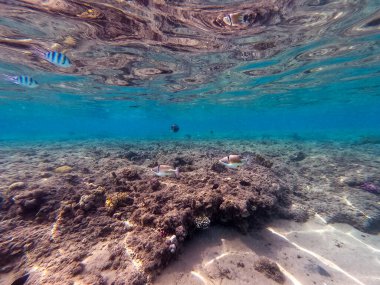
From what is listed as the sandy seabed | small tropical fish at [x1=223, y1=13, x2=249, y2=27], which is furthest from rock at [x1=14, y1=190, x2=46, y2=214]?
small tropical fish at [x1=223, y1=13, x2=249, y2=27]

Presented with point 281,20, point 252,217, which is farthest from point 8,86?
point 252,217

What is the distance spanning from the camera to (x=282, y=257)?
427cm

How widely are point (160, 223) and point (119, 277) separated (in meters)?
1.10

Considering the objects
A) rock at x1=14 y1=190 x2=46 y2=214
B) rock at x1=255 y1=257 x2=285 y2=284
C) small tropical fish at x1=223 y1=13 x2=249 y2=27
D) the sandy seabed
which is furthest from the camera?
small tropical fish at x1=223 y1=13 x2=249 y2=27

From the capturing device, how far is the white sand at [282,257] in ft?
11.7

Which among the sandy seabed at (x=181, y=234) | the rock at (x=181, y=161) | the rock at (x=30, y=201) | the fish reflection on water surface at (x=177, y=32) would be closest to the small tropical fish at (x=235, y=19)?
the fish reflection on water surface at (x=177, y=32)

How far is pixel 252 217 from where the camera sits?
5.05 m

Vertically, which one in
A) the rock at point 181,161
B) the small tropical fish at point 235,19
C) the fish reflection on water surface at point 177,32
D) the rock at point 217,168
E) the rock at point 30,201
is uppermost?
the fish reflection on water surface at point 177,32

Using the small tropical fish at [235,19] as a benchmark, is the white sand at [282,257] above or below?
below

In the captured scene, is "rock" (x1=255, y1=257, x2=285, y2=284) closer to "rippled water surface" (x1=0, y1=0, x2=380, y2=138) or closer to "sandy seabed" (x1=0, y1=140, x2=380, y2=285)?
"sandy seabed" (x1=0, y1=140, x2=380, y2=285)

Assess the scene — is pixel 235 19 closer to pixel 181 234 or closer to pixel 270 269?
pixel 181 234

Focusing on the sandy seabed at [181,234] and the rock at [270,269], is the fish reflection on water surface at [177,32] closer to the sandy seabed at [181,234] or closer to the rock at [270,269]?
the sandy seabed at [181,234]

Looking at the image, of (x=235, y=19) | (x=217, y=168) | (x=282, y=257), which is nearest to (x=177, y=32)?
(x=235, y=19)

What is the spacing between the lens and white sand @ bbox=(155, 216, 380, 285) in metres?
3.58
